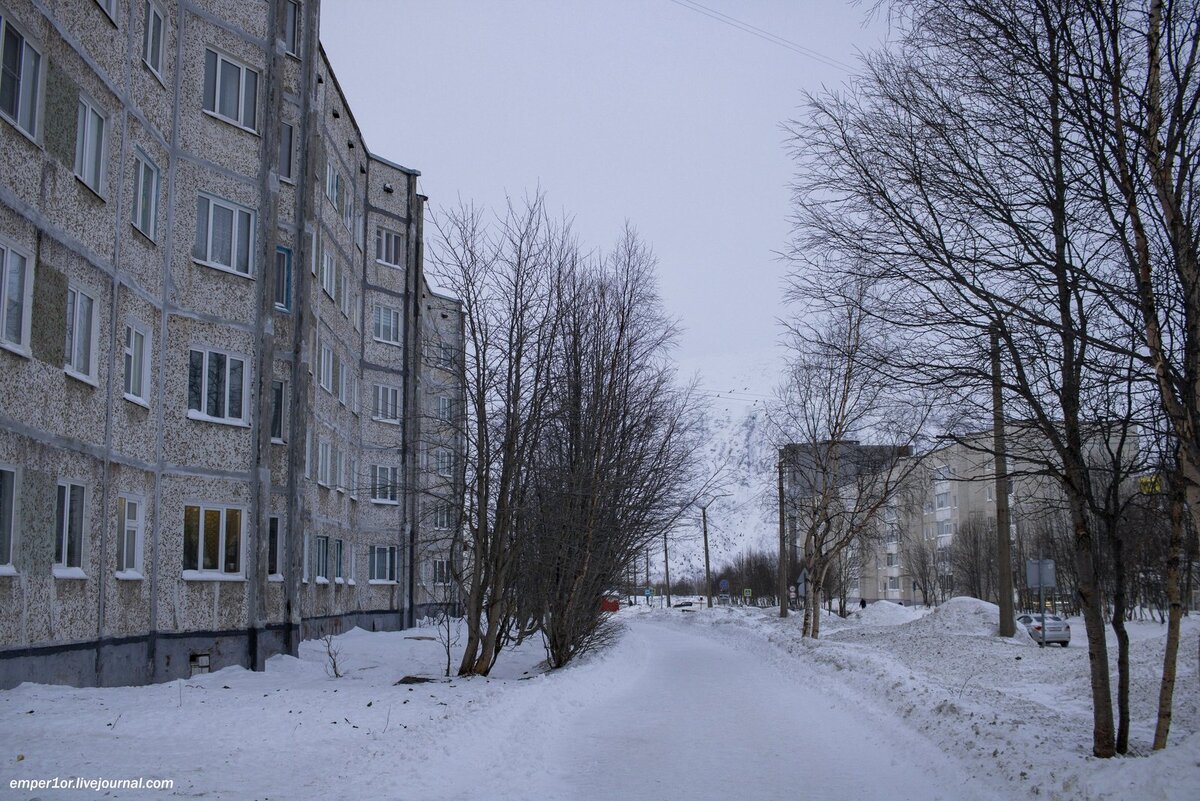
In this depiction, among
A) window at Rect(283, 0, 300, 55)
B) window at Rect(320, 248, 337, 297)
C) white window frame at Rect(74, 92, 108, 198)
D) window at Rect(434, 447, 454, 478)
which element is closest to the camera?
white window frame at Rect(74, 92, 108, 198)

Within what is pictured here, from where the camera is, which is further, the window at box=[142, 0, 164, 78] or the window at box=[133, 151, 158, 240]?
the window at box=[142, 0, 164, 78]

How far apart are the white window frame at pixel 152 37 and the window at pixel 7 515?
26.6ft

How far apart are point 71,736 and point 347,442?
74.6 feet

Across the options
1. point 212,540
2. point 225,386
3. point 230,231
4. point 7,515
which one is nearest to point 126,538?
point 212,540

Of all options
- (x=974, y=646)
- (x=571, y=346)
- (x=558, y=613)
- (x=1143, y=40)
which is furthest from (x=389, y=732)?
(x=974, y=646)

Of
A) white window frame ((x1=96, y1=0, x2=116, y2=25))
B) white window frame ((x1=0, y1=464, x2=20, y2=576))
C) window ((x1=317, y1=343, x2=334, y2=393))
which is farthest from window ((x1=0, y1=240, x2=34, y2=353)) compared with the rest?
window ((x1=317, y1=343, x2=334, y2=393))

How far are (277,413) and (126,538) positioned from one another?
5761 millimetres

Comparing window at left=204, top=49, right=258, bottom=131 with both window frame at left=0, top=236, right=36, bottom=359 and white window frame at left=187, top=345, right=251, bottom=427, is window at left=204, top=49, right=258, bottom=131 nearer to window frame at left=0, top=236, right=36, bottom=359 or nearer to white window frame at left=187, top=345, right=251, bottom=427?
white window frame at left=187, top=345, right=251, bottom=427

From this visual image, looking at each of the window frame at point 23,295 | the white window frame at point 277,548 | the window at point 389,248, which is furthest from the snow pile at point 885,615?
the window frame at point 23,295

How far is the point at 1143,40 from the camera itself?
7.95m

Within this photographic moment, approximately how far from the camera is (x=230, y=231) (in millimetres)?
20547

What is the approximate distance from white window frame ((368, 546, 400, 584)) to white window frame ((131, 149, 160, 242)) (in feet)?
63.5

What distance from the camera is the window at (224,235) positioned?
1986 cm

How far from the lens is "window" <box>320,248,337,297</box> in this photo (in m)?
Answer: 27.2
